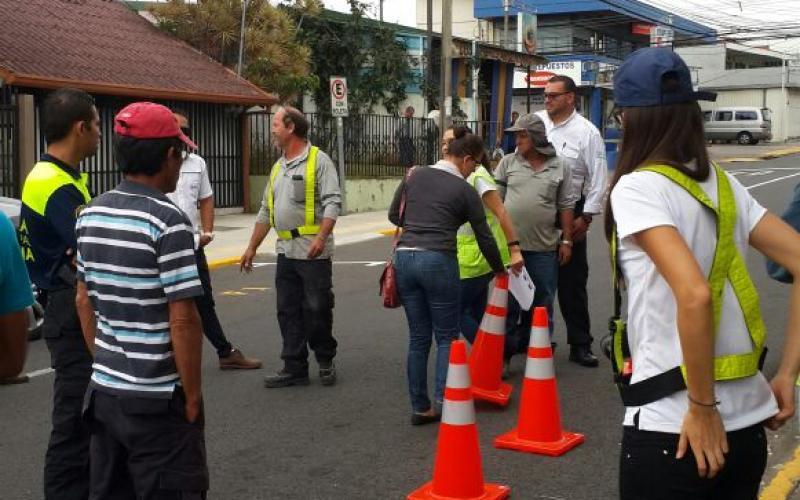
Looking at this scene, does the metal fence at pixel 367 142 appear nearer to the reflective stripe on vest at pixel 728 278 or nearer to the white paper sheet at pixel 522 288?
the white paper sheet at pixel 522 288

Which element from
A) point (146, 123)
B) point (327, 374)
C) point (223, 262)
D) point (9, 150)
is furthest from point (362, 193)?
point (146, 123)

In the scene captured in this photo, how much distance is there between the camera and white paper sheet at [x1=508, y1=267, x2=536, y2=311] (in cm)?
723

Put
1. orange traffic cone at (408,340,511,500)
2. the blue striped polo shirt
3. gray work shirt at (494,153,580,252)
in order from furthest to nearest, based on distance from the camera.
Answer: gray work shirt at (494,153,580,252)
orange traffic cone at (408,340,511,500)
the blue striped polo shirt

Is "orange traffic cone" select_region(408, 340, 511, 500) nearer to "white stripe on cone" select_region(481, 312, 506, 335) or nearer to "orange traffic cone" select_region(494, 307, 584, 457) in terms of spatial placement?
"orange traffic cone" select_region(494, 307, 584, 457)

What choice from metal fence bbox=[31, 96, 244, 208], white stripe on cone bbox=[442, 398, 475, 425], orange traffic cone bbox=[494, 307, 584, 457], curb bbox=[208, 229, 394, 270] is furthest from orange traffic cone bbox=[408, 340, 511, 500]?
metal fence bbox=[31, 96, 244, 208]

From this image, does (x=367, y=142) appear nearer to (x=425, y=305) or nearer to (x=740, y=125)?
(x=425, y=305)

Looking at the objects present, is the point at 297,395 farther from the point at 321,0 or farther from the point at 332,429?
the point at 321,0

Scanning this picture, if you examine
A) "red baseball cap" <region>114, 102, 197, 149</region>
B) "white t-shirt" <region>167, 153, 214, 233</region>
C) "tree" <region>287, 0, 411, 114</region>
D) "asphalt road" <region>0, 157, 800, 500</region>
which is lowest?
"asphalt road" <region>0, 157, 800, 500</region>

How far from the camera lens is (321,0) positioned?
82.7 feet

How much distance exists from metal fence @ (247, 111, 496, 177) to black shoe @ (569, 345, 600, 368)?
1500 cm

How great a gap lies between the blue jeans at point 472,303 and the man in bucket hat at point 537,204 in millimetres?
363

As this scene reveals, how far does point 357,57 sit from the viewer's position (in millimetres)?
27750

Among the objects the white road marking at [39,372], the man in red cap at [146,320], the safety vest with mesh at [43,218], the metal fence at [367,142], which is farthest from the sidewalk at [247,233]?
the man in red cap at [146,320]

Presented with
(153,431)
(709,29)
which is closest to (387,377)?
(153,431)
